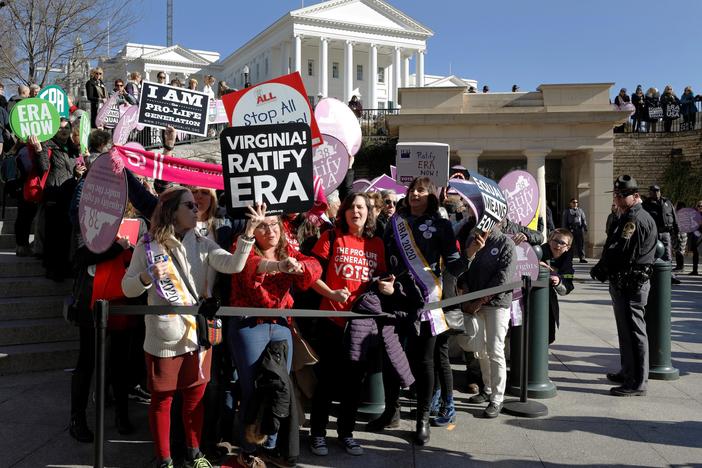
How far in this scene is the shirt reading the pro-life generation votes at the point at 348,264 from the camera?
443 cm

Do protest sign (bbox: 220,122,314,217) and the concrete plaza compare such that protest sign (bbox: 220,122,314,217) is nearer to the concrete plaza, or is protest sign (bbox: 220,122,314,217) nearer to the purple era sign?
the concrete plaza

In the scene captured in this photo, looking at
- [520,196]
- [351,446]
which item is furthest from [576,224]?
[351,446]

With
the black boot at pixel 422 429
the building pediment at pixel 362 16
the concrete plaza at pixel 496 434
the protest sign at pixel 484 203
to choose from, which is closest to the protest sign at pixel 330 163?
the protest sign at pixel 484 203

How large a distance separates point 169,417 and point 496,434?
2.53 metres

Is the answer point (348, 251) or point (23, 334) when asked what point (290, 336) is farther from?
point (23, 334)

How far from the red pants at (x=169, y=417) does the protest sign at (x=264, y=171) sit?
120cm

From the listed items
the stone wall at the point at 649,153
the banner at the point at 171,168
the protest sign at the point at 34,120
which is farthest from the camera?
the stone wall at the point at 649,153

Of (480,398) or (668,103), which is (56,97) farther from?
(668,103)

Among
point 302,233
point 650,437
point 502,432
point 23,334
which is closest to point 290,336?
point 302,233

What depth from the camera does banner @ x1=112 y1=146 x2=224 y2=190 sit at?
4414 millimetres

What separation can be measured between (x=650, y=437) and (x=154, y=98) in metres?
6.16

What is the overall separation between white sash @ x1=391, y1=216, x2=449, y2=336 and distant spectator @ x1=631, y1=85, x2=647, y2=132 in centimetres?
2614

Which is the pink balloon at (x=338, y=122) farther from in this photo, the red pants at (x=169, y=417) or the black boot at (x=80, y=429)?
the black boot at (x=80, y=429)

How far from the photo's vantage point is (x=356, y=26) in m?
77.5
